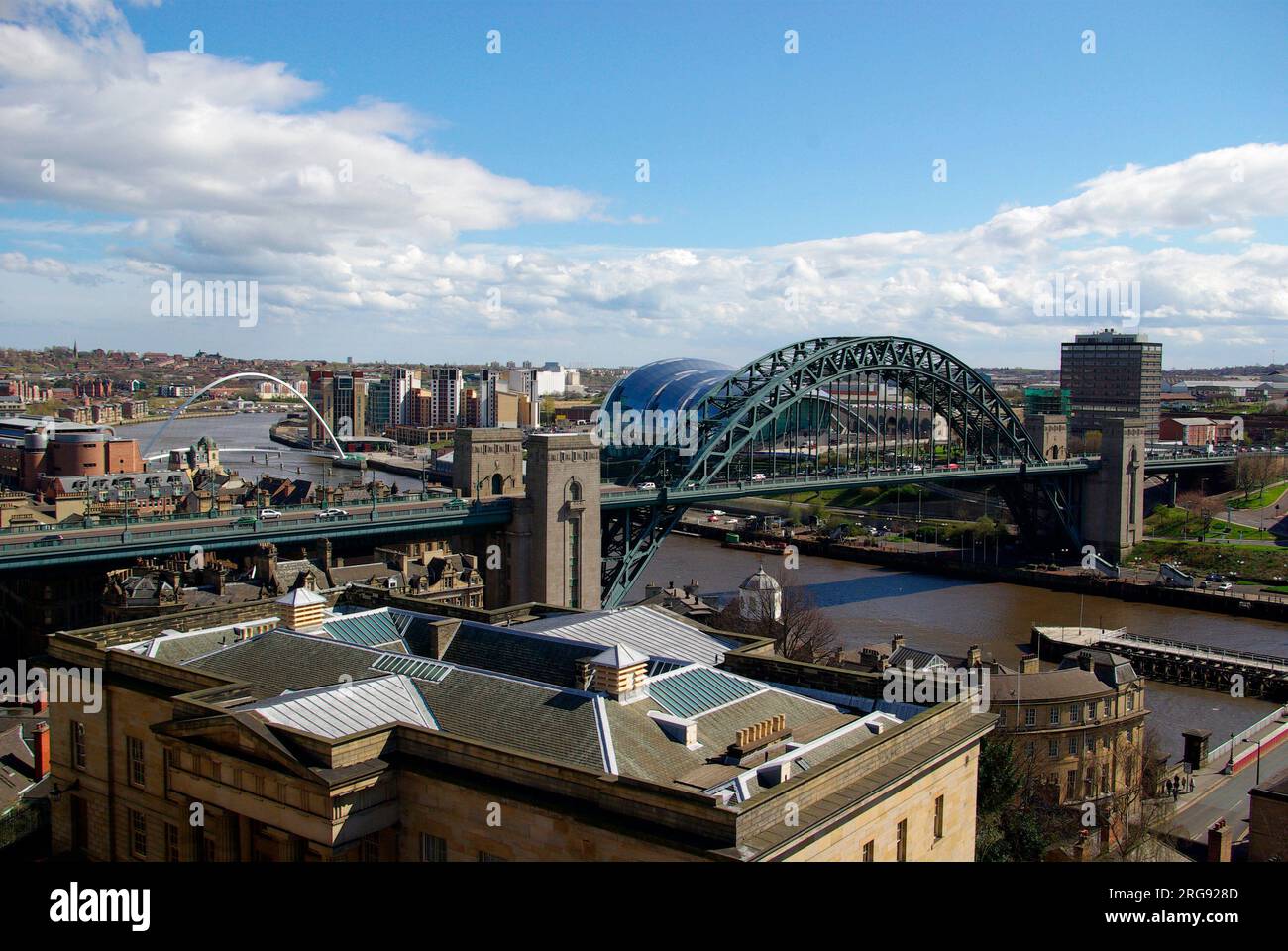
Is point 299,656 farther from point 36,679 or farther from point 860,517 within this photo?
point 860,517

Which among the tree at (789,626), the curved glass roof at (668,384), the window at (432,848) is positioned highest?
the curved glass roof at (668,384)

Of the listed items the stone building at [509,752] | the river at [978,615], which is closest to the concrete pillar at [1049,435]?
the river at [978,615]

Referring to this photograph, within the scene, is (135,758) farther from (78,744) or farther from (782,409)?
(782,409)

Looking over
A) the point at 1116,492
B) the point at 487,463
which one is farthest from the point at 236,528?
the point at 1116,492

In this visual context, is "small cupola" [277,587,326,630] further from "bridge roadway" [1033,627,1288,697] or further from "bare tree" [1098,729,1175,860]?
"bridge roadway" [1033,627,1288,697]

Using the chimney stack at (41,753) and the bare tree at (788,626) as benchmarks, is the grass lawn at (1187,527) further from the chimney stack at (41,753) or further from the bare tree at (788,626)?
the chimney stack at (41,753)

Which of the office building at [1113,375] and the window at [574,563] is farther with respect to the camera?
the office building at [1113,375]
